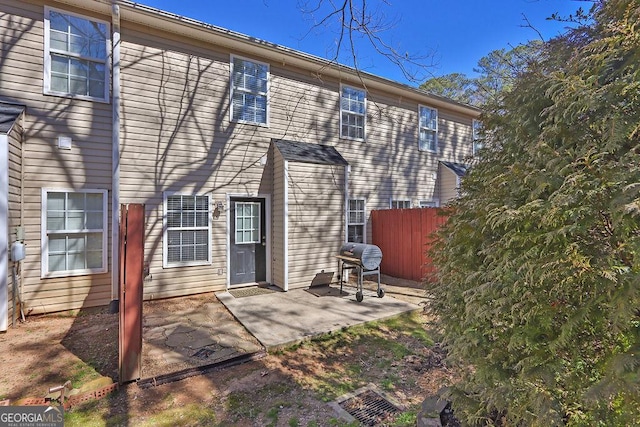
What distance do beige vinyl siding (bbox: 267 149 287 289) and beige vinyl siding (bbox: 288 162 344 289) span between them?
0.16m

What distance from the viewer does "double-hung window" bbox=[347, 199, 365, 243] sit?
28.3ft

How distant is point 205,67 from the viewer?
6.64m

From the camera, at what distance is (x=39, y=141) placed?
5.23 metres

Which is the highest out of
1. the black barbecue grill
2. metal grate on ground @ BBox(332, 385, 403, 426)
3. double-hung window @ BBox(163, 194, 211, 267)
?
double-hung window @ BBox(163, 194, 211, 267)

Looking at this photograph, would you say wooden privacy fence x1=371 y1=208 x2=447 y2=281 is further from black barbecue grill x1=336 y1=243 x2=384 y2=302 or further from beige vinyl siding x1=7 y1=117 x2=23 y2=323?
beige vinyl siding x1=7 y1=117 x2=23 y2=323

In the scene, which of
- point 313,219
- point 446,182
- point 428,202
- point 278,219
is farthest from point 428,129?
point 278,219

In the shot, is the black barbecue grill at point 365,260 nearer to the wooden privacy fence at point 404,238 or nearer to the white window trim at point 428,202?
the wooden privacy fence at point 404,238

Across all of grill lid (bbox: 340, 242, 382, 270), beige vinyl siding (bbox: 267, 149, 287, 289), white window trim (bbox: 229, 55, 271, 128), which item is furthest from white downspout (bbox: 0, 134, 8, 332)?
grill lid (bbox: 340, 242, 382, 270)

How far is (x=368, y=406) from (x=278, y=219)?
4714 millimetres

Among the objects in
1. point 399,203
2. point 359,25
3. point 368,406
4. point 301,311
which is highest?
point 359,25

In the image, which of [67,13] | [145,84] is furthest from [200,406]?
[67,13]

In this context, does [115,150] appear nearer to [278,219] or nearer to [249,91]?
[249,91]

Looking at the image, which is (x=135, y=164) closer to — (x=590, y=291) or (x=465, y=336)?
(x=465, y=336)

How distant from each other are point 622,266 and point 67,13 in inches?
318
